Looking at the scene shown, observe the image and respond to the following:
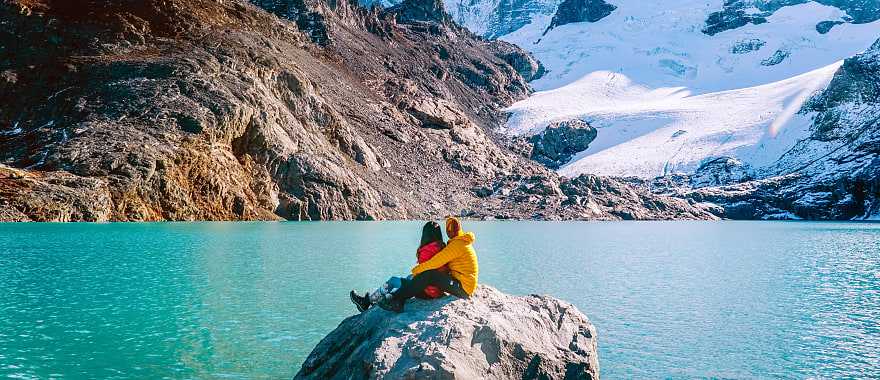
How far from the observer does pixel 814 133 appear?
162875 millimetres

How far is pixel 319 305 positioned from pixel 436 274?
10107 millimetres

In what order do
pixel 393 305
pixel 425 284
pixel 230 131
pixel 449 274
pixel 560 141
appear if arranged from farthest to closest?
pixel 560 141, pixel 230 131, pixel 449 274, pixel 425 284, pixel 393 305

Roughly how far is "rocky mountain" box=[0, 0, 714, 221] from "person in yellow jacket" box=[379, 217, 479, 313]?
5932 centimetres

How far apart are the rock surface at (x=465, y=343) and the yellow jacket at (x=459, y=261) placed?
0.38 meters

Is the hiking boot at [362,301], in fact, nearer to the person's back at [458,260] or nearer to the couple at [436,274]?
the couple at [436,274]

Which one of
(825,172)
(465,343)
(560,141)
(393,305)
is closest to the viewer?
(465,343)

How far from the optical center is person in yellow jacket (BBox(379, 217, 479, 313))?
11508 millimetres

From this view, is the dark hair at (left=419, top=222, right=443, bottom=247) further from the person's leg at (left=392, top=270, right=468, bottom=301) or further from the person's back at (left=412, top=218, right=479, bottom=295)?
the person's leg at (left=392, top=270, right=468, bottom=301)

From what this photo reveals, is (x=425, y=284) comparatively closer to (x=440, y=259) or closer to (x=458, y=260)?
(x=440, y=259)

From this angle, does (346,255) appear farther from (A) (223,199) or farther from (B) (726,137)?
(B) (726,137)

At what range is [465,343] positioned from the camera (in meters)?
10.5

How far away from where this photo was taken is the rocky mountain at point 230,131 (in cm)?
6962

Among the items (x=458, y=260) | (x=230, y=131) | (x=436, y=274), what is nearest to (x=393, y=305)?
(x=436, y=274)

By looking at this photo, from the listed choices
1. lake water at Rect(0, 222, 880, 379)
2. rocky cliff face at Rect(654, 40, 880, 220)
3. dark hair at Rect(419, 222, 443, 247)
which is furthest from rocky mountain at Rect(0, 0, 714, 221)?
dark hair at Rect(419, 222, 443, 247)
